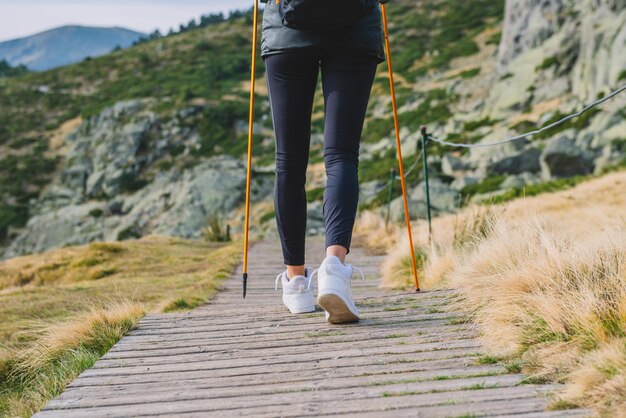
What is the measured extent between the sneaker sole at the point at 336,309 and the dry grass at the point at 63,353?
39.1 inches

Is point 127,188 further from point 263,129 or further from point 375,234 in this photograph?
point 375,234

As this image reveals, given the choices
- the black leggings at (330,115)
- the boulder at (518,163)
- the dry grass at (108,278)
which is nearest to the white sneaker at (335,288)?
the black leggings at (330,115)

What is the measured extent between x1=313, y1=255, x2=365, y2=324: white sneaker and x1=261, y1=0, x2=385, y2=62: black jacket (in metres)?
0.93

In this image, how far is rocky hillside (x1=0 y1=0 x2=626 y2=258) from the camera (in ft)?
61.6

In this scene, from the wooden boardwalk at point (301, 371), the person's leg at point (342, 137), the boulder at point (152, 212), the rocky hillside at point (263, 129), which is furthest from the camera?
the boulder at point (152, 212)

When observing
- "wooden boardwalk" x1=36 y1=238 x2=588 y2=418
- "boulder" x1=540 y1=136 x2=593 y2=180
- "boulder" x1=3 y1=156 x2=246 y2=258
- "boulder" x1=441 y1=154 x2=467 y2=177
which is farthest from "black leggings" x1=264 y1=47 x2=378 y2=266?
"boulder" x1=3 y1=156 x2=246 y2=258

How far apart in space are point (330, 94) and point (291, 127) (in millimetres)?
237

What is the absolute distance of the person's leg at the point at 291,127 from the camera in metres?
3.01

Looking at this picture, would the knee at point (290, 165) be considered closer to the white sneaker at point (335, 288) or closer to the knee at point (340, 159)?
the knee at point (340, 159)

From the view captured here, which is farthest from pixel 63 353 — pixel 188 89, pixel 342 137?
pixel 188 89

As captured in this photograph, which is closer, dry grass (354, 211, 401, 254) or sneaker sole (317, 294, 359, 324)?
sneaker sole (317, 294, 359, 324)

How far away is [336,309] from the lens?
2910 mm

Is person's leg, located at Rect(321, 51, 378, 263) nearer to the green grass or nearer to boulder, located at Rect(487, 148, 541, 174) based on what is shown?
boulder, located at Rect(487, 148, 541, 174)

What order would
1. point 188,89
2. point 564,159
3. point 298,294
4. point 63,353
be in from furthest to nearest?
point 188,89
point 564,159
point 298,294
point 63,353
